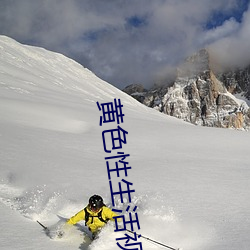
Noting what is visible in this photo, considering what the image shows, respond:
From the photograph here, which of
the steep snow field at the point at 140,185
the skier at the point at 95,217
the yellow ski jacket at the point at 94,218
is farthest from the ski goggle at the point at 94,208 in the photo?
the steep snow field at the point at 140,185

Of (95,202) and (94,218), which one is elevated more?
(95,202)

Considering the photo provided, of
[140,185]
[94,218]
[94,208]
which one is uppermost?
[140,185]

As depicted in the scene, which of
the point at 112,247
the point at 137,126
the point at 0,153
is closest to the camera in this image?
the point at 112,247

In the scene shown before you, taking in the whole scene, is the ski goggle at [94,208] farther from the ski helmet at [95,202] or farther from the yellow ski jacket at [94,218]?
the yellow ski jacket at [94,218]

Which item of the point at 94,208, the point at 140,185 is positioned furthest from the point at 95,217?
the point at 140,185

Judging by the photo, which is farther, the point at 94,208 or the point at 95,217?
the point at 95,217

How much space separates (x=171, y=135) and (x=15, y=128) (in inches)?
311

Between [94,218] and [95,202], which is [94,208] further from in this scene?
[94,218]

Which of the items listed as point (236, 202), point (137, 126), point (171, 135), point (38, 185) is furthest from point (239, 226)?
point (137, 126)

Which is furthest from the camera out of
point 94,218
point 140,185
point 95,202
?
point 140,185

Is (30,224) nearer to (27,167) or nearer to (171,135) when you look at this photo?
(27,167)

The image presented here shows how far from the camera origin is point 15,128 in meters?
14.2

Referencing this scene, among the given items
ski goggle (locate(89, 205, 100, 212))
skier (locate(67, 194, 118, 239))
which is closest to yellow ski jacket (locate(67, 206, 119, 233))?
skier (locate(67, 194, 118, 239))

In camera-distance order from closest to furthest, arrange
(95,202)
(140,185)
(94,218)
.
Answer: (95,202) → (94,218) → (140,185)
